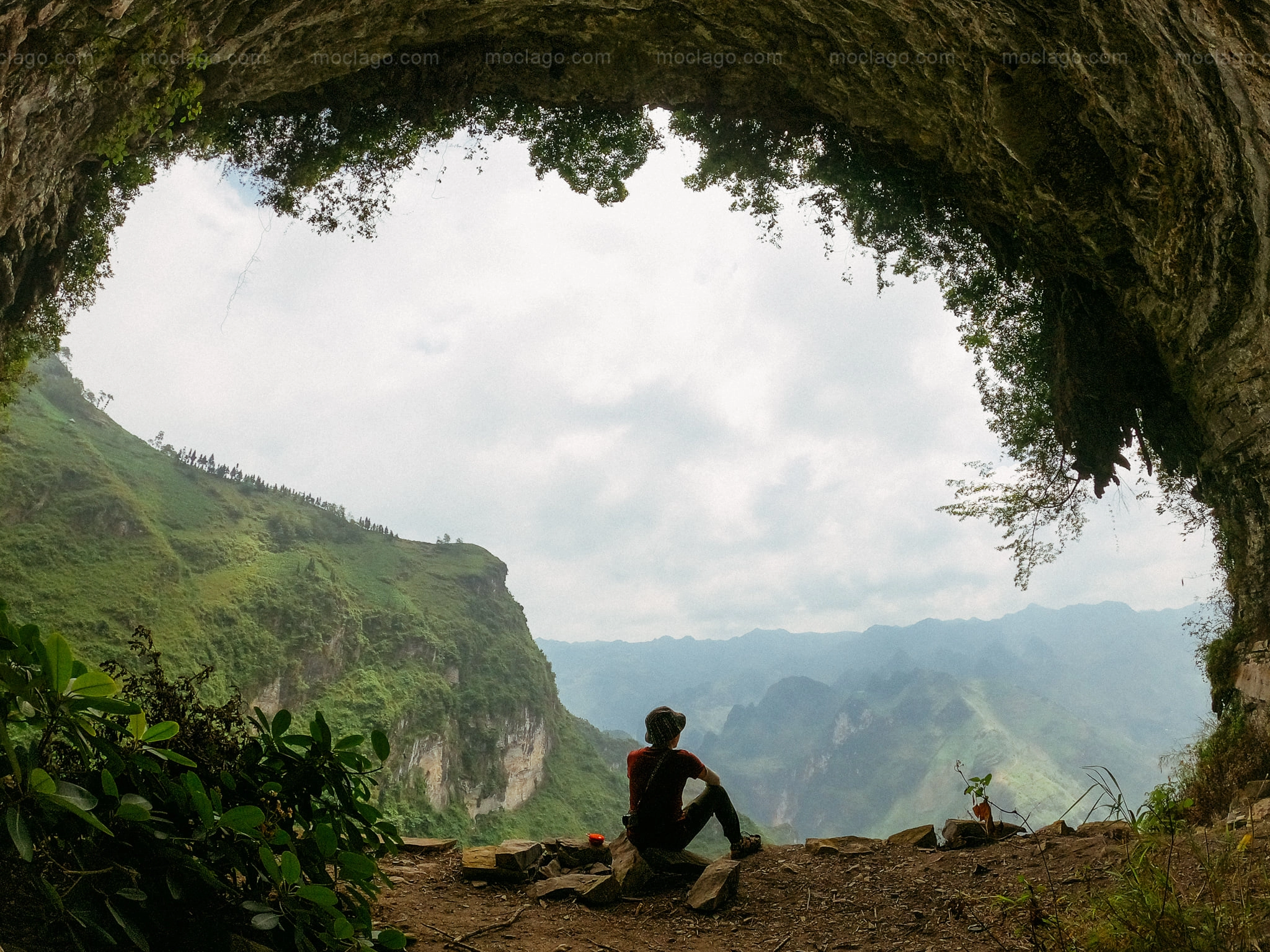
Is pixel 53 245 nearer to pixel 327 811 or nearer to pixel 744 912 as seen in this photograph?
pixel 327 811

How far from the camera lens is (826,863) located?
581cm

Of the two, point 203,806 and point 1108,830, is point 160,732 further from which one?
point 1108,830

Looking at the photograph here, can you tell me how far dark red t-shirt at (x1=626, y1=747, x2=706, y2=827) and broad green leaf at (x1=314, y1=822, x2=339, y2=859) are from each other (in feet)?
11.7

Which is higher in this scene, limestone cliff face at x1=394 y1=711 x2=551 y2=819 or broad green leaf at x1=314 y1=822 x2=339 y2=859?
broad green leaf at x1=314 y1=822 x2=339 y2=859

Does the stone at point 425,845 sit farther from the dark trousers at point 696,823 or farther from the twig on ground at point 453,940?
the twig on ground at point 453,940

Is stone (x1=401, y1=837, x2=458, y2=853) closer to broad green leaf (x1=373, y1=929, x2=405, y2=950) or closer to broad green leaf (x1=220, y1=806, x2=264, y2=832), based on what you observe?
broad green leaf (x1=373, y1=929, x2=405, y2=950)

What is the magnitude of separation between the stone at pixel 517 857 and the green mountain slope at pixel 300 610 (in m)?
52.4

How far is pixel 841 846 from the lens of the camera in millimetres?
6367

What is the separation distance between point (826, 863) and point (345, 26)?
12397 millimetres

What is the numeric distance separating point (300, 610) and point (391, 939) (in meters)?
77.4

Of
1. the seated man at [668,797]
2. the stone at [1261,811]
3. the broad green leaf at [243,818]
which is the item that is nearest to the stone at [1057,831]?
the stone at [1261,811]

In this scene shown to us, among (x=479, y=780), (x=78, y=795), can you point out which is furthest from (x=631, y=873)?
(x=479, y=780)

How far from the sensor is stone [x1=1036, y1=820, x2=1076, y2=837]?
5.52 meters

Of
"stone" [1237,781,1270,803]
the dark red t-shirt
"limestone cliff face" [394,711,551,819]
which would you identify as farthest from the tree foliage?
"limestone cliff face" [394,711,551,819]
